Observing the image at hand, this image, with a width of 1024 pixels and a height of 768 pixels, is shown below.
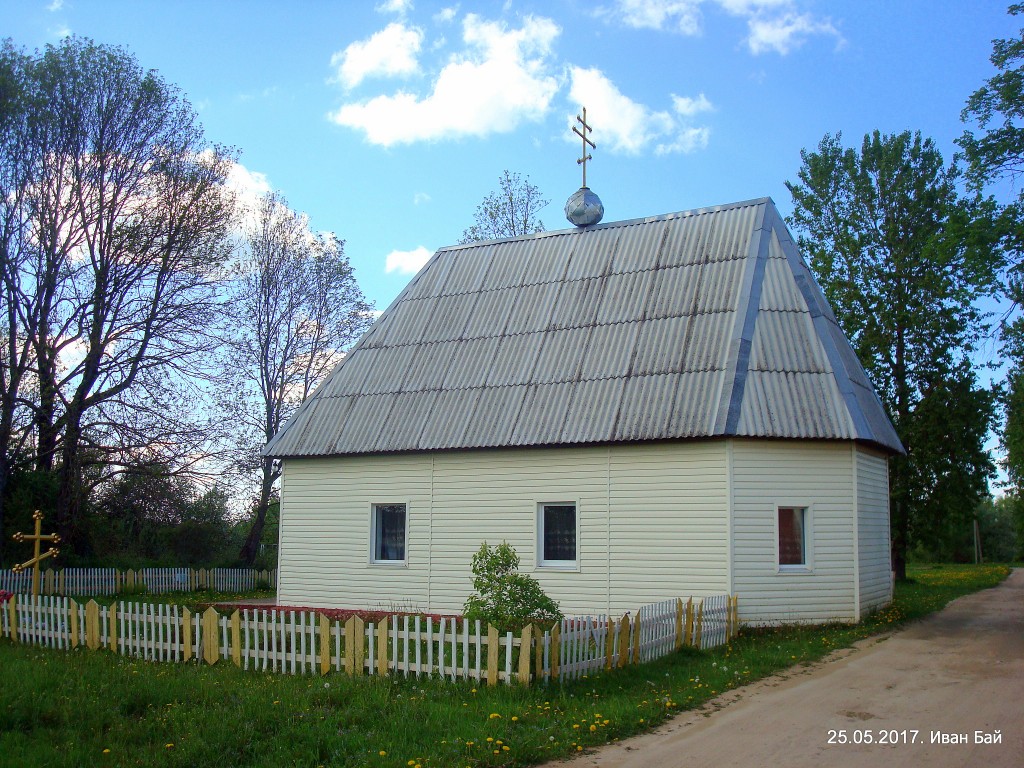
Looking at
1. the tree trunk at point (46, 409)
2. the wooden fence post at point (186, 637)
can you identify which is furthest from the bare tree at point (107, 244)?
the wooden fence post at point (186, 637)

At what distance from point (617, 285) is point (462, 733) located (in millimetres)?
12968

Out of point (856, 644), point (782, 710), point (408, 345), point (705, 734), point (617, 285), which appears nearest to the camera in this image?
point (705, 734)

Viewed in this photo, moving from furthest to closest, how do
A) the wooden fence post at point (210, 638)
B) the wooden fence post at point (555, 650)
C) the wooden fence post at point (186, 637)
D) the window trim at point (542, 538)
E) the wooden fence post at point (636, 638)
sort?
the window trim at point (542, 538) → the wooden fence post at point (186, 637) → the wooden fence post at point (210, 638) → the wooden fence post at point (636, 638) → the wooden fence post at point (555, 650)

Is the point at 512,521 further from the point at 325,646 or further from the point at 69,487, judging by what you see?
the point at 69,487

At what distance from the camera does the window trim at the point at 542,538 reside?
16.8 m

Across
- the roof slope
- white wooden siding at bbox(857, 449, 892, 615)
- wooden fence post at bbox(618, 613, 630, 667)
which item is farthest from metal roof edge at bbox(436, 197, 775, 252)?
wooden fence post at bbox(618, 613, 630, 667)

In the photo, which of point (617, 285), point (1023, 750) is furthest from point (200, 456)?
point (1023, 750)

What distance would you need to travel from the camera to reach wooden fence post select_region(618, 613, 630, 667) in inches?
436

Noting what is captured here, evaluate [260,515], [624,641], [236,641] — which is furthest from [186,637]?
[260,515]

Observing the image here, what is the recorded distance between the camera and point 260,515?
33562 mm

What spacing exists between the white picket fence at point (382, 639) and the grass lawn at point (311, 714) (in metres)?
0.29

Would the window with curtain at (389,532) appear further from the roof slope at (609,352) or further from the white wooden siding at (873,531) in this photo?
the white wooden siding at (873,531)

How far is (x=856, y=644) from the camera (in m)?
14.1

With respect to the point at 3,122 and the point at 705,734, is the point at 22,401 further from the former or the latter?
the point at 705,734
